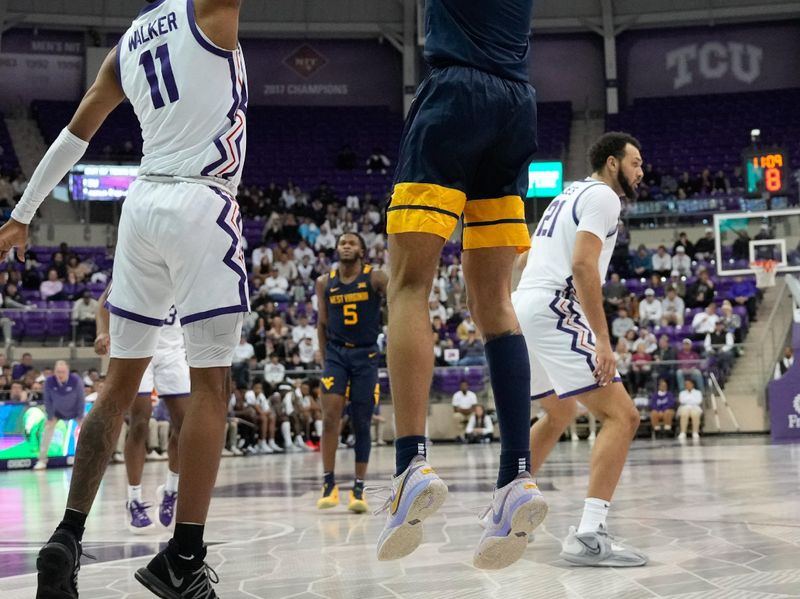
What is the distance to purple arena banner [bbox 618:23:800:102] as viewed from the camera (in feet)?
98.9

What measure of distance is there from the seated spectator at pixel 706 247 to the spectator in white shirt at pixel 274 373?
10348 mm

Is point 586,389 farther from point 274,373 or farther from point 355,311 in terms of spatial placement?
point 274,373

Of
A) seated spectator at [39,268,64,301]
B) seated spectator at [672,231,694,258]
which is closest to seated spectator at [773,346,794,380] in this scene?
seated spectator at [672,231,694,258]

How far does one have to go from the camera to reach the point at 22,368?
1546 cm

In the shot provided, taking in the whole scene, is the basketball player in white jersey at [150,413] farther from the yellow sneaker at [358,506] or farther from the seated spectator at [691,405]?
the seated spectator at [691,405]

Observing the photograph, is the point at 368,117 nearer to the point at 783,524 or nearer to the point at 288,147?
the point at 288,147

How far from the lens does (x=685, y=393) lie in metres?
17.2

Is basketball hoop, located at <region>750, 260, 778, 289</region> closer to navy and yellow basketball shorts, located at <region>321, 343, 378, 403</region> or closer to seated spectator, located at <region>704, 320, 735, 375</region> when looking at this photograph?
seated spectator, located at <region>704, 320, 735, 375</region>

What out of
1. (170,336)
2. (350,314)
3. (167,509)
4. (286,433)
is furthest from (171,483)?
(286,433)

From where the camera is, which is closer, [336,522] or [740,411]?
[336,522]

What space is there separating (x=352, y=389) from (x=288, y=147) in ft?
73.9

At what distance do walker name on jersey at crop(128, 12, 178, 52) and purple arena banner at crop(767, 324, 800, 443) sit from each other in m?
13.3

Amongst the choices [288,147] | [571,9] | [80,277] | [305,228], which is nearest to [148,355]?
[80,277]

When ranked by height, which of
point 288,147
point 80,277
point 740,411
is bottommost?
point 740,411
